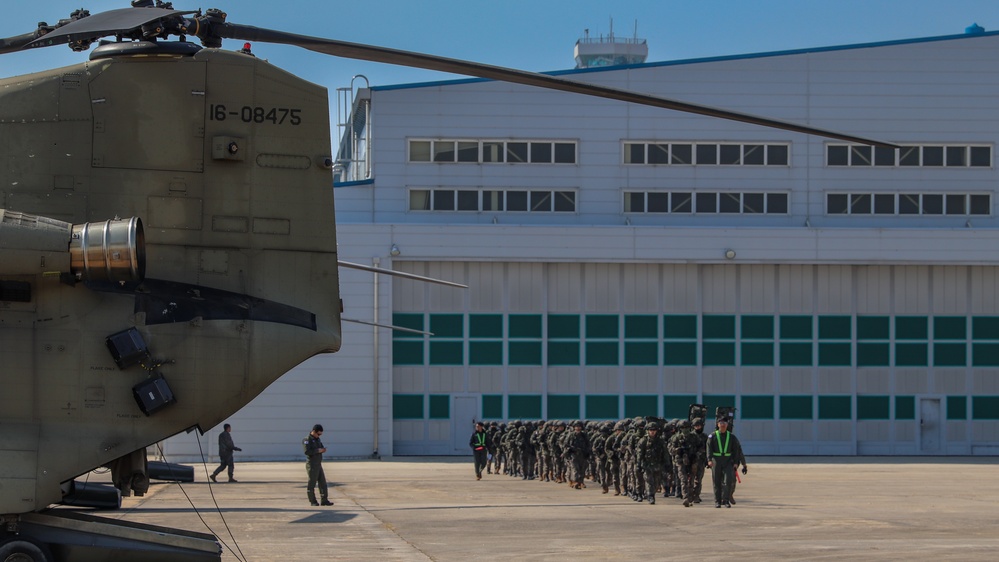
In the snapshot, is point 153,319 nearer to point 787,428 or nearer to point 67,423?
point 67,423

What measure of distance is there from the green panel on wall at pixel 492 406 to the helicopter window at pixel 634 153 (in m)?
7.85

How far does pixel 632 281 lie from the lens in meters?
34.2

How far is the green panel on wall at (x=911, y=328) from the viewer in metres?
34.7

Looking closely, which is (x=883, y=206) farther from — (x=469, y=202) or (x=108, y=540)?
(x=108, y=540)

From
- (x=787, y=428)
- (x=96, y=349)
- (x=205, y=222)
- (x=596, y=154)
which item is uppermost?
(x=596, y=154)

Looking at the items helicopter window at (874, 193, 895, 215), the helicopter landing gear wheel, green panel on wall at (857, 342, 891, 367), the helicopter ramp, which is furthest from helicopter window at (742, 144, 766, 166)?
the helicopter landing gear wheel

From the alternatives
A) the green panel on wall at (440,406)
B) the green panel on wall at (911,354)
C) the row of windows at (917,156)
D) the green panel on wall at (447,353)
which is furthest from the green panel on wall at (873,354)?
the green panel on wall at (440,406)

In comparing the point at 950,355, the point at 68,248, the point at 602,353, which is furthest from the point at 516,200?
the point at 68,248

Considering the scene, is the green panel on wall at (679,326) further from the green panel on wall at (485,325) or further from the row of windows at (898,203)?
the row of windows at (898,203)

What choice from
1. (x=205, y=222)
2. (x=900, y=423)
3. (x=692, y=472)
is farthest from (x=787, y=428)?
(x=205, y=222)

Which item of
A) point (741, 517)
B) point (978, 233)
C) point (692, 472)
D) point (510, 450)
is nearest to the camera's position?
point (741, 517)

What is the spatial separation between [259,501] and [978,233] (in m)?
23.3

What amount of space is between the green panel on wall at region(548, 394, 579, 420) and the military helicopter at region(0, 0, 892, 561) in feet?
80.5

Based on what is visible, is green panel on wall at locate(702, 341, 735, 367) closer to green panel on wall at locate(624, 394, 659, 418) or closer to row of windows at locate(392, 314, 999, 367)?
row of windows at locate(392, 314, 999, 367)
